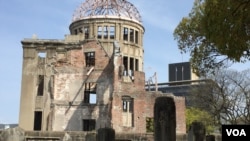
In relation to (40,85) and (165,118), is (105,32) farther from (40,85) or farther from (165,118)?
(165,118)

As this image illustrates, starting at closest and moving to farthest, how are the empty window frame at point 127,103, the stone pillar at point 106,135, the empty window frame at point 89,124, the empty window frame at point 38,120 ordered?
the stone pillar at point 106,135, the empty window frame at point 127,103, the empty window frame at point 89,124, the empty window frame at point 38,120

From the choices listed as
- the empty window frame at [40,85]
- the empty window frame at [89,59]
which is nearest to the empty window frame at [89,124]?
the empty window frame at [89,59]

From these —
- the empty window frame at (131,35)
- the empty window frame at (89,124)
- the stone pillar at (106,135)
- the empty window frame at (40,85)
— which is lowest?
the empty window frame at (89,124)

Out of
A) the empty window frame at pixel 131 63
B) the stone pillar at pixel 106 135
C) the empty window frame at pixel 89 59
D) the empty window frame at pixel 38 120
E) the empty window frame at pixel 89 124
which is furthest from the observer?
the empty window frame at pixel 131 63

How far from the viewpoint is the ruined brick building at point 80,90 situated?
94.9 ft

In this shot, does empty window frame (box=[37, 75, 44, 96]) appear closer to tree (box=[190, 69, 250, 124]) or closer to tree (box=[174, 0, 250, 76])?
tree (box=[190, 69, 250, 124])

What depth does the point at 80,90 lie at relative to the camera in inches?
1210

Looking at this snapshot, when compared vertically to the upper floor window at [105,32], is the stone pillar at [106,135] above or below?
below

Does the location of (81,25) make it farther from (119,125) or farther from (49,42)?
(119,125)

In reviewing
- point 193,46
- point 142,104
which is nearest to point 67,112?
point 142,104

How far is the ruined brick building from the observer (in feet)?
94.9

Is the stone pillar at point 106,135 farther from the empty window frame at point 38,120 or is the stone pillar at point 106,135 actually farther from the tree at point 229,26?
the empty window frame at point 38,120

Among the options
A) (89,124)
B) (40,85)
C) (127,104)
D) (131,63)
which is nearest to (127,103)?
(127,104)

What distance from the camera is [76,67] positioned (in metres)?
31.3
